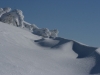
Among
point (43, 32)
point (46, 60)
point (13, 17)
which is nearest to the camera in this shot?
point (46, 60)

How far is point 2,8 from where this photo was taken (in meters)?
26.0

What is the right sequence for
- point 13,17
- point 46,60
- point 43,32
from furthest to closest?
point 43,32, point 13,17, point 46,60

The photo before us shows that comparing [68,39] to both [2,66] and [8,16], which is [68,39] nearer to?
[8,16]

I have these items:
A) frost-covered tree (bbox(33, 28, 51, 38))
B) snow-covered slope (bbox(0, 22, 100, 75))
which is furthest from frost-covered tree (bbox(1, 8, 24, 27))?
snow-covered slope (bbox(0, 22, 100, 75))

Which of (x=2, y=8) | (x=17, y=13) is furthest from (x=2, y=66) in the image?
(x=2, y=8)

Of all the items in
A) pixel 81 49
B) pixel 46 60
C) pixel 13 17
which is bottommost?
pixel 46 60

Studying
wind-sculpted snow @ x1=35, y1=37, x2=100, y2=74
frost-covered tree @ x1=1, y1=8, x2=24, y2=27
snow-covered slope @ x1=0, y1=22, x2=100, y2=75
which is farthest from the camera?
frost-covered tree @ x1=1, y1=8, x2=24, y2=27

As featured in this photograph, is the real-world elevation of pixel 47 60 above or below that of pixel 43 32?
below

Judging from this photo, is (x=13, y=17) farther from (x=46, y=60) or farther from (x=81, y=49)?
(x=46, y=60)

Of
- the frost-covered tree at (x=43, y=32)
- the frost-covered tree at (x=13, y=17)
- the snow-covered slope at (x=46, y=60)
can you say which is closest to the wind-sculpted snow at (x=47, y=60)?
the snow-covered slope at (x=46, y=60)

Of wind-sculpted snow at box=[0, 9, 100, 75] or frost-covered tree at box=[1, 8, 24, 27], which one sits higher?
frost-covered tree at box=[1, 8, 24, 27]

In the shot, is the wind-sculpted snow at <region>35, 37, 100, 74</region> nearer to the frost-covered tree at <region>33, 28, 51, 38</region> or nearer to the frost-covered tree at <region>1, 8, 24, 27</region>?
the frost-covered tree at <region>33, 28, 51, 38</region>

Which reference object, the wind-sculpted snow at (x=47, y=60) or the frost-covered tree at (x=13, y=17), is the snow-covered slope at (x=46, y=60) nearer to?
the wind-sculpted snow at (x=47, y=60)

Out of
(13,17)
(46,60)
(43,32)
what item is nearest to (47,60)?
(46,60)
